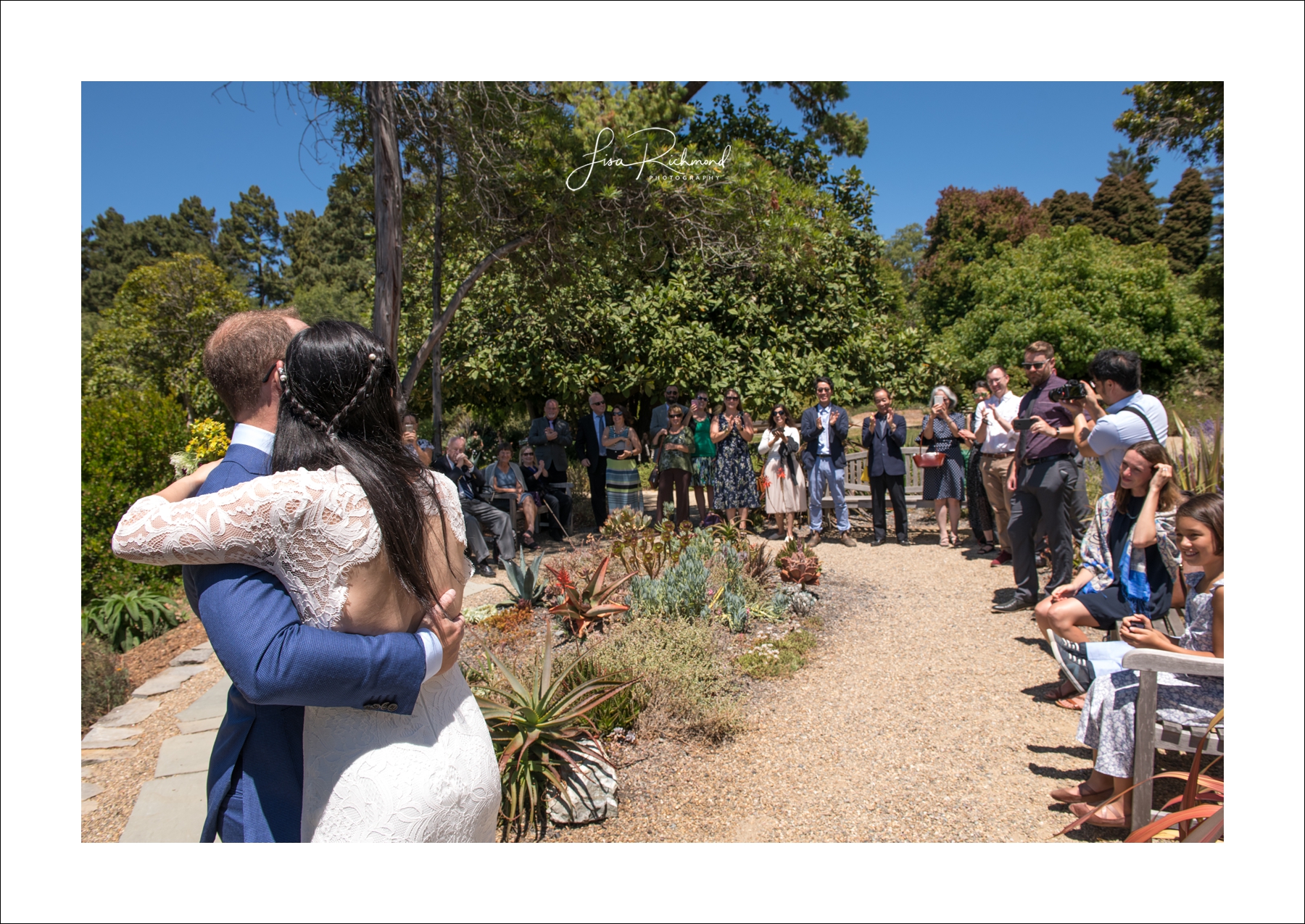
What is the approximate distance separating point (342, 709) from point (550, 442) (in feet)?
23.5

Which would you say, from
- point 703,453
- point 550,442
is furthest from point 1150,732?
point 550,442

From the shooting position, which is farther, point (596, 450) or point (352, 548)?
point (596, 450)

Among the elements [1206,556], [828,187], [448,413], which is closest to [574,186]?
[1206,556]

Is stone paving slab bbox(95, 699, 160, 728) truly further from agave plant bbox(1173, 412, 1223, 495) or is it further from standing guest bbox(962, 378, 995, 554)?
agave plant bbox(1173, 412, 1223, 495)

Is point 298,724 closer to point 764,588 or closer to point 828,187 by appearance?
point 764,588

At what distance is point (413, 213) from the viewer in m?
8.12

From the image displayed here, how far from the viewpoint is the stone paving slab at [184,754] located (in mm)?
3551

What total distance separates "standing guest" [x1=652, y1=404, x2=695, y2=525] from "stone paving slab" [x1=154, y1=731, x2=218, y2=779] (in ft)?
16.7

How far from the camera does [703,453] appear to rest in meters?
A: 8.41

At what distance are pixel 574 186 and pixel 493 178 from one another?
31.0 inches

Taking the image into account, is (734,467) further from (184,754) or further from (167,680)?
(184,754)

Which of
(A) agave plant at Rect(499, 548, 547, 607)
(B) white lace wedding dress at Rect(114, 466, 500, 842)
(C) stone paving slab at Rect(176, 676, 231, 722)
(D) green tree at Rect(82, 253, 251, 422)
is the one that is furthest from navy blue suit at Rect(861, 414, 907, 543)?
(D) green tree at Rect(82, 253, 251, 422)

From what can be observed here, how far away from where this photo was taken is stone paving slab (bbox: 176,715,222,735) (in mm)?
4012

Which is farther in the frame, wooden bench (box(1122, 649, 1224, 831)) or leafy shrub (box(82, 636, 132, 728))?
leafy shrub (box(82, 636, 132, 728))
